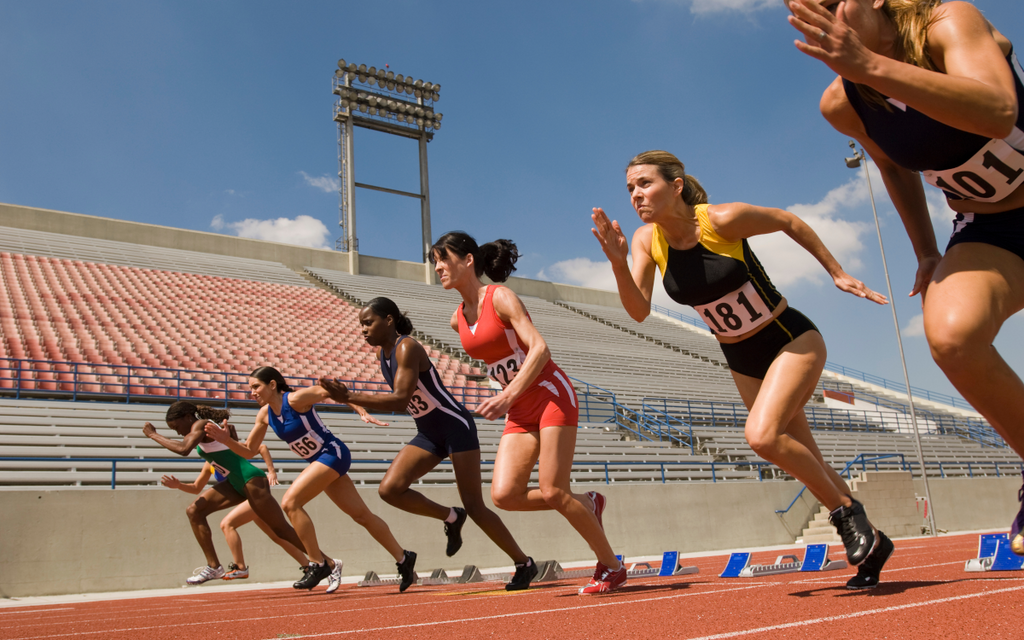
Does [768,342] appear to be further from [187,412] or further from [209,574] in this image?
[209,574]

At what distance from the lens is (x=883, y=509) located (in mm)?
14875

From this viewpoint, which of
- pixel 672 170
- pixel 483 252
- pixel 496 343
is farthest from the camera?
pixel 483 252

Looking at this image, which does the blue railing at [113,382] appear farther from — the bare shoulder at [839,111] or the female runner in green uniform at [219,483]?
the bare shoulder at [839,111]

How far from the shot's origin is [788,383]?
338 centimetres

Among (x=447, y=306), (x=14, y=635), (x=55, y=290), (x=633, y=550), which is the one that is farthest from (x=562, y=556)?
(x=447, y=306)

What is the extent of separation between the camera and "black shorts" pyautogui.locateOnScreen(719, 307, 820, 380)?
11.8 ft

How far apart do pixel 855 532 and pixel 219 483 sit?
6816 mm

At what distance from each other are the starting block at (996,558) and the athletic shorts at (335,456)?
14.9ft

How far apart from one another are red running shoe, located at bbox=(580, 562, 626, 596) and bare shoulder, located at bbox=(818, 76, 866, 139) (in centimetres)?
291

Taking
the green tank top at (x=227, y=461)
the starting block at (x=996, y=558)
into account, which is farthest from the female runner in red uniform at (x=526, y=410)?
the green tank top at (x=227, y=461)

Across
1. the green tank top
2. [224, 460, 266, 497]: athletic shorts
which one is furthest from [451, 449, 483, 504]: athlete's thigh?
the green tank top

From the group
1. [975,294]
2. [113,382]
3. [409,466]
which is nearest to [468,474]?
[409,466]

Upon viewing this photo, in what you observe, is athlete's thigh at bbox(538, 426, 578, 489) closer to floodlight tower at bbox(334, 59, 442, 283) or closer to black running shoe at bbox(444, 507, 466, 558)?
black running shoe at bbox(444, 507, 466, 558)

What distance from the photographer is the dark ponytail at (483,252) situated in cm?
528
